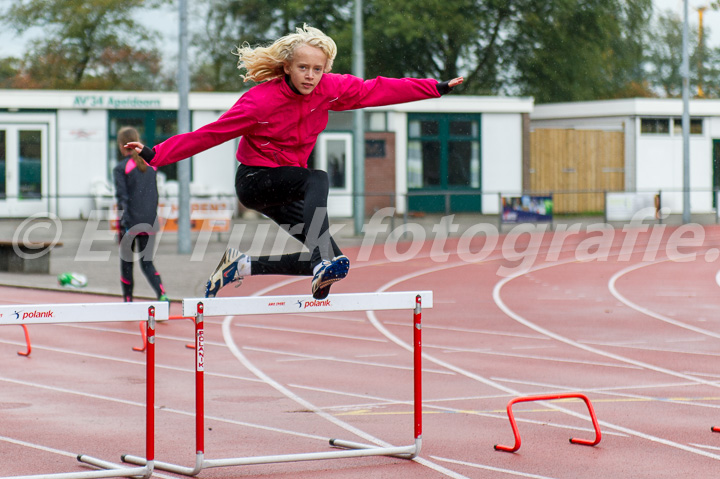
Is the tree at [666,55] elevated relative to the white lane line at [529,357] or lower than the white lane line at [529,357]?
elevated

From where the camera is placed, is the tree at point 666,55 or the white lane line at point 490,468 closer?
the white lane line at point 490,468

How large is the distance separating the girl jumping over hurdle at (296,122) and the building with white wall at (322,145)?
22.1m

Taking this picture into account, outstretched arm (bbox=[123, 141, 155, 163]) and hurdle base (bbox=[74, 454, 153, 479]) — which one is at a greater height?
outstretched arm (bbox=[123, 141, 155, 163])

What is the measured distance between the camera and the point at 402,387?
28.5 feet

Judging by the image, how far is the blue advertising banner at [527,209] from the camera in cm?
2684

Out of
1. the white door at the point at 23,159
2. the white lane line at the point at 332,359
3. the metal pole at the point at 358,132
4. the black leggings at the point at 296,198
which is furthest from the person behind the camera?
the white door at the point at 23,159

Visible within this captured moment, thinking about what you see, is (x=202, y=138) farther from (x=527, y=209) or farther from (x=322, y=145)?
(x=322, y=145)

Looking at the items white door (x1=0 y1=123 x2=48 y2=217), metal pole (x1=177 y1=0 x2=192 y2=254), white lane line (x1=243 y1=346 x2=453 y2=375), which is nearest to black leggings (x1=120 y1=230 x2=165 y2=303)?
white lane line (x1=243 y1=346 x2=453 y2=375)

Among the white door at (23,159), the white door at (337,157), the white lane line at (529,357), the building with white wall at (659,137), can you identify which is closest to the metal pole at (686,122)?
the building with white wall at (659,137)

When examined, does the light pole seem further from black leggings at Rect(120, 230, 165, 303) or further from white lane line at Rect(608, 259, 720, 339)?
black leggings at Rect(120, 230, 165, 303)

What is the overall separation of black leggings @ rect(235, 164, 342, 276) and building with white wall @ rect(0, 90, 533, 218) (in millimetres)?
21960

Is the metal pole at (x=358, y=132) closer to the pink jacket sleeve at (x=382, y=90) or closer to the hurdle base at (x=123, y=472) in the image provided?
the pink jacket sleeve at (x=382, y=90)

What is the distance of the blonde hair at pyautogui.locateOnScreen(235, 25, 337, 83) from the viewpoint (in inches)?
210

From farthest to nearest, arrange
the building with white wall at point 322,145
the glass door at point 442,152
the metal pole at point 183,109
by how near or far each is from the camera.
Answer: the glass door at point 442,152 < the building with white wall at point 322,145 < the metal pole at point 183,109
